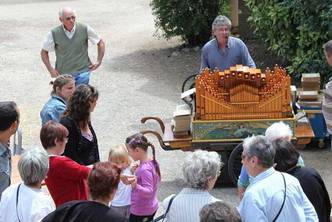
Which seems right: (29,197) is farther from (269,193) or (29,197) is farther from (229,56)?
(229,56)

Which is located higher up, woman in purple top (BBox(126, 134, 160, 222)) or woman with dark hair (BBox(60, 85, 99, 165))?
woman with dark hair (BBox(60, 85, 99, 165))

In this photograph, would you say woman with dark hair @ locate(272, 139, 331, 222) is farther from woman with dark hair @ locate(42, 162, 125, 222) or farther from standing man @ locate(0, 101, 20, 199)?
standing man @ locate(0, 101, 20, 199)

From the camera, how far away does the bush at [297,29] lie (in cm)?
1141

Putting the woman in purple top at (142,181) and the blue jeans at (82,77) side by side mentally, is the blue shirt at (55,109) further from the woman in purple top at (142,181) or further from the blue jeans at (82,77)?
the blue jeans at (82,77)

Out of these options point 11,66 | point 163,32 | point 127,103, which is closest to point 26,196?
point 127,103

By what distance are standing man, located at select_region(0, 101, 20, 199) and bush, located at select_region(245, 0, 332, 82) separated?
5.90 meters

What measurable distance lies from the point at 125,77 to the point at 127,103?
1.73 metres

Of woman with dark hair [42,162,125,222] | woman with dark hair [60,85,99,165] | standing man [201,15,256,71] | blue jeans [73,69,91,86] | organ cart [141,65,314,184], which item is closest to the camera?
woman with dark hair [42,162,125,222]

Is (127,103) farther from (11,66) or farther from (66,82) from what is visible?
(66,82)

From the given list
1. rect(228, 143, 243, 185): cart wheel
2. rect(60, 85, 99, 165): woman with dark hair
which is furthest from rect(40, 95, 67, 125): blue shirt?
rect(228, 143, 243, 185): cart wheel

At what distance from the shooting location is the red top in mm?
6246

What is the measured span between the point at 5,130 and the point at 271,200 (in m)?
2.16

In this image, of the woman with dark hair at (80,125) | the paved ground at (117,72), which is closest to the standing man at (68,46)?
the paved ground at (117,72)

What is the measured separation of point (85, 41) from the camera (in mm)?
10312
